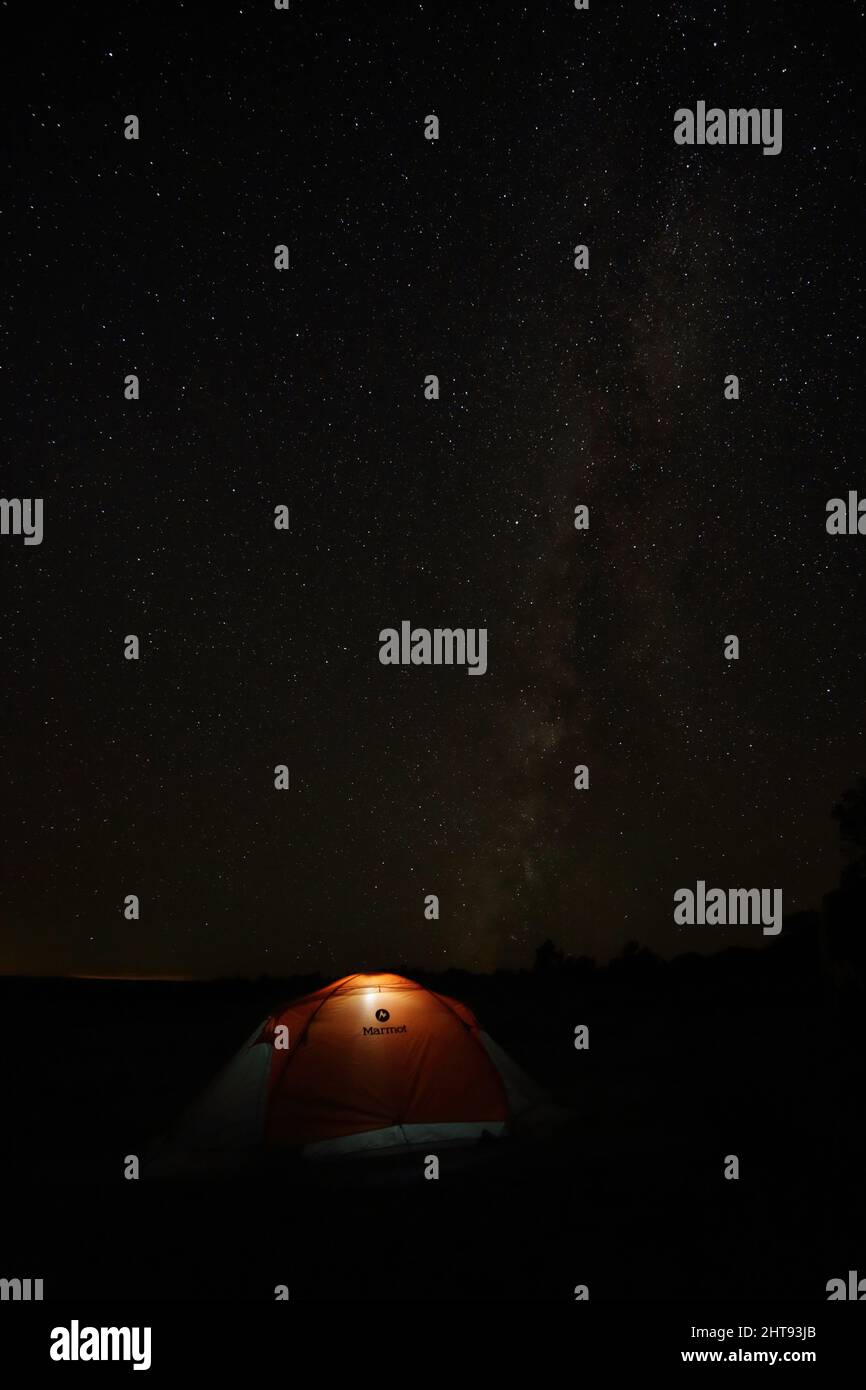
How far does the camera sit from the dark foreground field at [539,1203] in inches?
313

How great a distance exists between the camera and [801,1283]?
770cm

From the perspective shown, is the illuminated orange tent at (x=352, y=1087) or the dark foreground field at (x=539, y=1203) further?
the illuminated orange tent at (x=352, y=1087)

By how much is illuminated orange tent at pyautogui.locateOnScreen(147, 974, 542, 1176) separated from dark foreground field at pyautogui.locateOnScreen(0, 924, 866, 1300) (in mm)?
369

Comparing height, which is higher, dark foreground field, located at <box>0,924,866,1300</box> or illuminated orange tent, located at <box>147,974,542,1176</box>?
illuminated orange tent, located at <box>147,974,542,1176</box>

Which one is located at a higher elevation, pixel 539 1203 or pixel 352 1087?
pixel 352 1087

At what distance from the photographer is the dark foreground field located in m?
7.95

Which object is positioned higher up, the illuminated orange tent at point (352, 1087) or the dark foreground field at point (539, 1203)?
the illuminated orange tent at point (352, 1087)

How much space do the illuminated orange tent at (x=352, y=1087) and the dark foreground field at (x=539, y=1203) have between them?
37 cm

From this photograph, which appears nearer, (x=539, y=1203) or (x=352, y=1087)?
(x=539, y=1203)

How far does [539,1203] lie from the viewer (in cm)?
931

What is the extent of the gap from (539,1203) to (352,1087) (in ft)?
7.85
